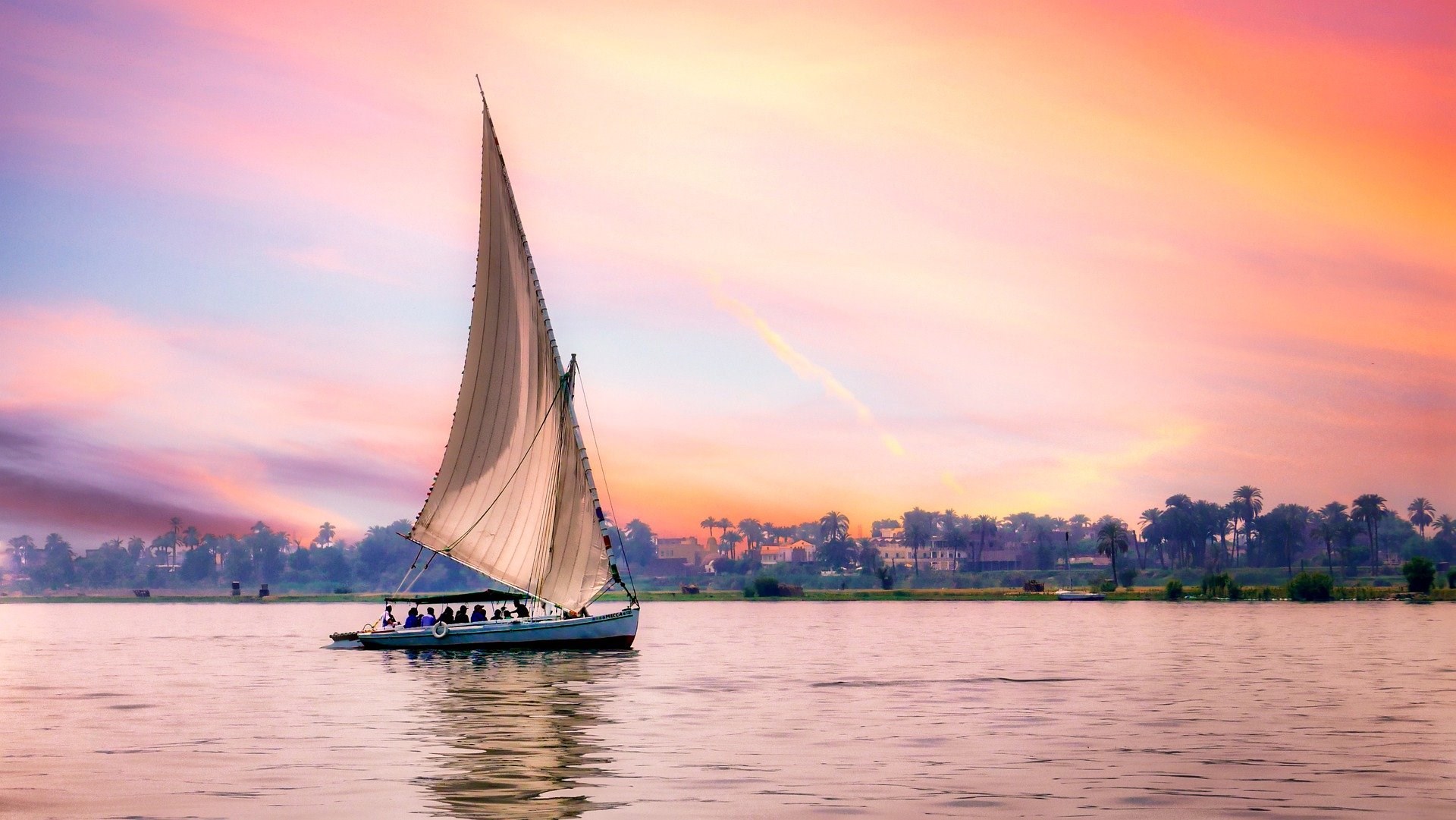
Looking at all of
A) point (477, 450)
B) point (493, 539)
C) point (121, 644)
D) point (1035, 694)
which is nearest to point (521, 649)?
point (493, 539)

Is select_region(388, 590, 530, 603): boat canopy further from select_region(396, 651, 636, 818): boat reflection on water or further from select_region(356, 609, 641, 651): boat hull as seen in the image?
select_region(396, 651, 636, 818): boat reflection on water

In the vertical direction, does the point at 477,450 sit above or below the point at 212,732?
above

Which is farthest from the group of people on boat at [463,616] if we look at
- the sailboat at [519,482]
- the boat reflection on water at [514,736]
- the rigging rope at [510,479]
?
the boat reflection on water at [514,736]

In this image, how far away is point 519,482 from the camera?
261ft

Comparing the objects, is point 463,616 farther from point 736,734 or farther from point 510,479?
point 736,734

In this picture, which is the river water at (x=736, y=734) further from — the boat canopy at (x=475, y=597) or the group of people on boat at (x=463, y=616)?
the boat canopy at (x=475, y=597)

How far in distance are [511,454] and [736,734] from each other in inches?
1503

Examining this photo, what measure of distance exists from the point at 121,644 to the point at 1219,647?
82.1m

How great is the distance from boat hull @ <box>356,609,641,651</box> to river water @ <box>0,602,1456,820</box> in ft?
4.20

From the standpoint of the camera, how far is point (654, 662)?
3113 inches

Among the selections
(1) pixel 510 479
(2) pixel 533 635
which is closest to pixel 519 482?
(1) pixel 510 479

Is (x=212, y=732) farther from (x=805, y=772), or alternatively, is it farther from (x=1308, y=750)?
(x=1308, y=750)

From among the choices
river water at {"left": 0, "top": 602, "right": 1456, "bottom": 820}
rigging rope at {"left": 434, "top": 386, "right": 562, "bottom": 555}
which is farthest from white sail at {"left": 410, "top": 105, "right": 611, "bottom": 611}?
river water at {"left": 0, "top": 602, "right": 1456, "bottom": 820}

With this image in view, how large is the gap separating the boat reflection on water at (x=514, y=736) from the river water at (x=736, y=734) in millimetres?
157
